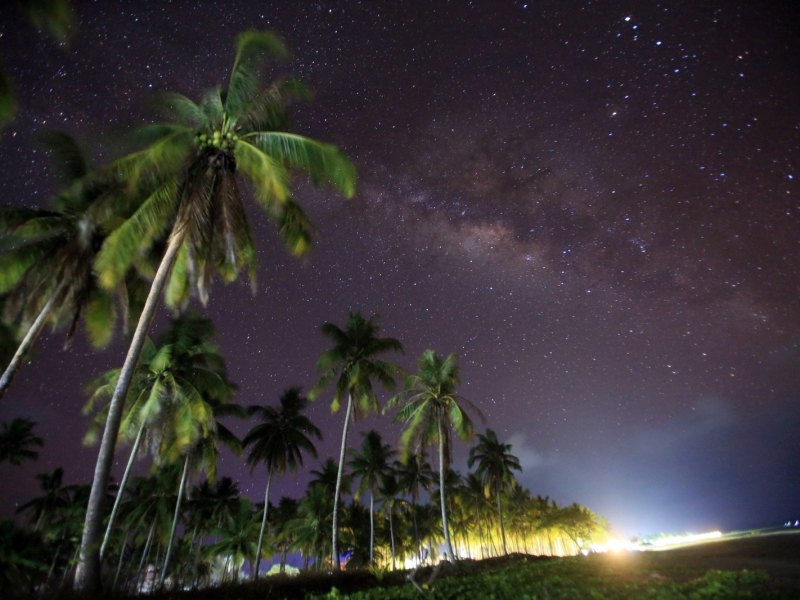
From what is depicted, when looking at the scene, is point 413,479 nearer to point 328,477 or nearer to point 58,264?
point 328,477

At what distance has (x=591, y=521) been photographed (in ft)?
246

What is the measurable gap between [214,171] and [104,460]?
7156mm

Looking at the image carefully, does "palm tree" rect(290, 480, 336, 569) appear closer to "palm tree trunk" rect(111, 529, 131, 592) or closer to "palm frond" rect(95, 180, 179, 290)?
"palm tree trunk" rect(111, 529, 131, 592)

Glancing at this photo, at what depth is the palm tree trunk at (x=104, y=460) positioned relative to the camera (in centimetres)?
701

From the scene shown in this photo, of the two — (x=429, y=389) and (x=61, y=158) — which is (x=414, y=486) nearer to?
(x=429, y=389)

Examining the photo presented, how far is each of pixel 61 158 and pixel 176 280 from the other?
691 centimetres

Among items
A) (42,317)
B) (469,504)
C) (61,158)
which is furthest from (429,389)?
(469,504)

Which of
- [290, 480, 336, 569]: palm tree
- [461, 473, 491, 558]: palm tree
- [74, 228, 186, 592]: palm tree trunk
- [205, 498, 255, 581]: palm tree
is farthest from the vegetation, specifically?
[461, 473, 491, 558]: palm tree

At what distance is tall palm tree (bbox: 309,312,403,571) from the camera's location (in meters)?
22.9

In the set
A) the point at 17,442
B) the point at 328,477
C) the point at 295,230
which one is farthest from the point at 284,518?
the point at 295,230

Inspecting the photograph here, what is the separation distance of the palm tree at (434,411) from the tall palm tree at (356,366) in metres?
2.19

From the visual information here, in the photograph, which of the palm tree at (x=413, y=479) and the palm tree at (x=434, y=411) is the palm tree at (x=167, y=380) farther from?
the palm tree at (x=413, y=479)

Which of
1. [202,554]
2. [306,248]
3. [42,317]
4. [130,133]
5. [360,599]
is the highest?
[130,133]

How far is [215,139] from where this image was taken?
10461 mm
